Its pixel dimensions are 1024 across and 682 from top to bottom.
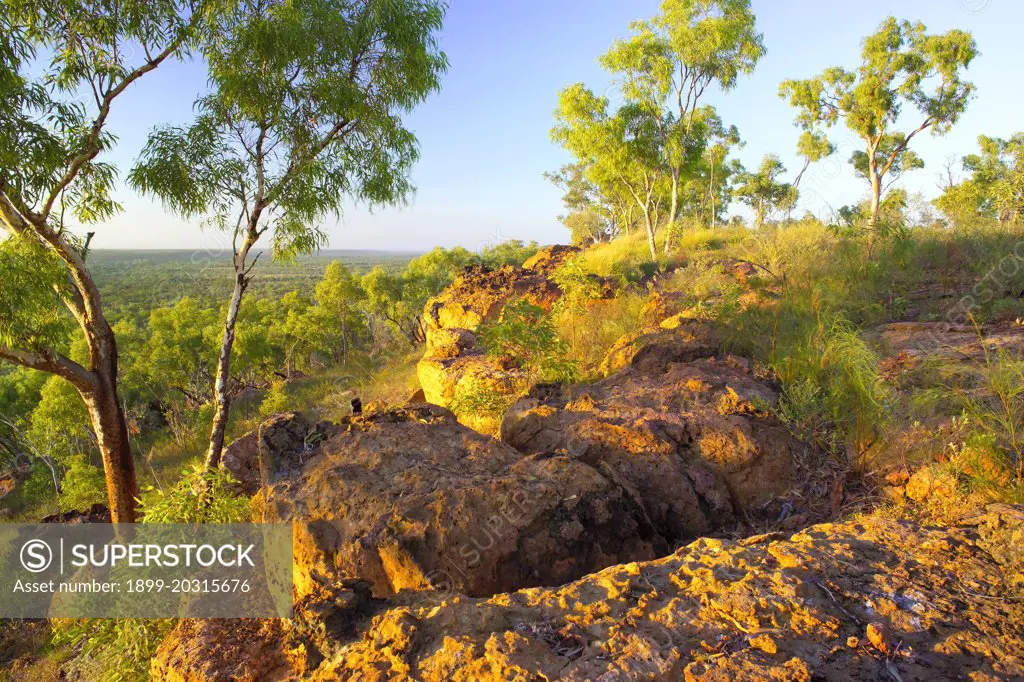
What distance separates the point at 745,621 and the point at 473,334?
6865 millimetres

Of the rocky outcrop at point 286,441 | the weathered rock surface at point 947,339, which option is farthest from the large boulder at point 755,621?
the weathered rock surface at point 947,339

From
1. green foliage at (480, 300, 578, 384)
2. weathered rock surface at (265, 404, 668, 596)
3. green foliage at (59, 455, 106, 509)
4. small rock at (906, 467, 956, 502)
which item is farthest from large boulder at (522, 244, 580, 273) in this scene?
green foliage at (59, 455, 106, 509)

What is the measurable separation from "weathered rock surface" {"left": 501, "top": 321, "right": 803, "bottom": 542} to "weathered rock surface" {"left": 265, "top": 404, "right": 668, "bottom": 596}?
35 cm

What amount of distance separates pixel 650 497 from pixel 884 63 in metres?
20.5

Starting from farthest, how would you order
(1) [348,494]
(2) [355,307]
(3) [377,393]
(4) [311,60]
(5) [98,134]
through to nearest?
(2) [355,307]
(3) [377,393]
(4) [311,60]
(5) [98,134]
(1) [348,494]

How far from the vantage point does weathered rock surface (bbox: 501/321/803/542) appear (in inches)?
130

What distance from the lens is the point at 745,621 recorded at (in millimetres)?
1776

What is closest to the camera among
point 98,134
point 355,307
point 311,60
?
point 98,134

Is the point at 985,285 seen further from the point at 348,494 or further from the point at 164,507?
the point at 164,507

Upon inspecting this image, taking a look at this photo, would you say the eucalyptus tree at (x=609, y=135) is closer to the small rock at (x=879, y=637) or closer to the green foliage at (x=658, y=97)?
the green foliage at (x=658, y=97)

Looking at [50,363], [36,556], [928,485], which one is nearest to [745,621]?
[928,485]

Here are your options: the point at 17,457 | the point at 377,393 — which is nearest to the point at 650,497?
the point at 377,393

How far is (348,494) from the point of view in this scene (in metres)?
3.12

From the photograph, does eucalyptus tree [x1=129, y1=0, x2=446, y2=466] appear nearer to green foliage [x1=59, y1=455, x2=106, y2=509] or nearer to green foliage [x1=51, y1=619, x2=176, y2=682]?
green foliage [x1=51, y1=619, x2=176, y2=682]
